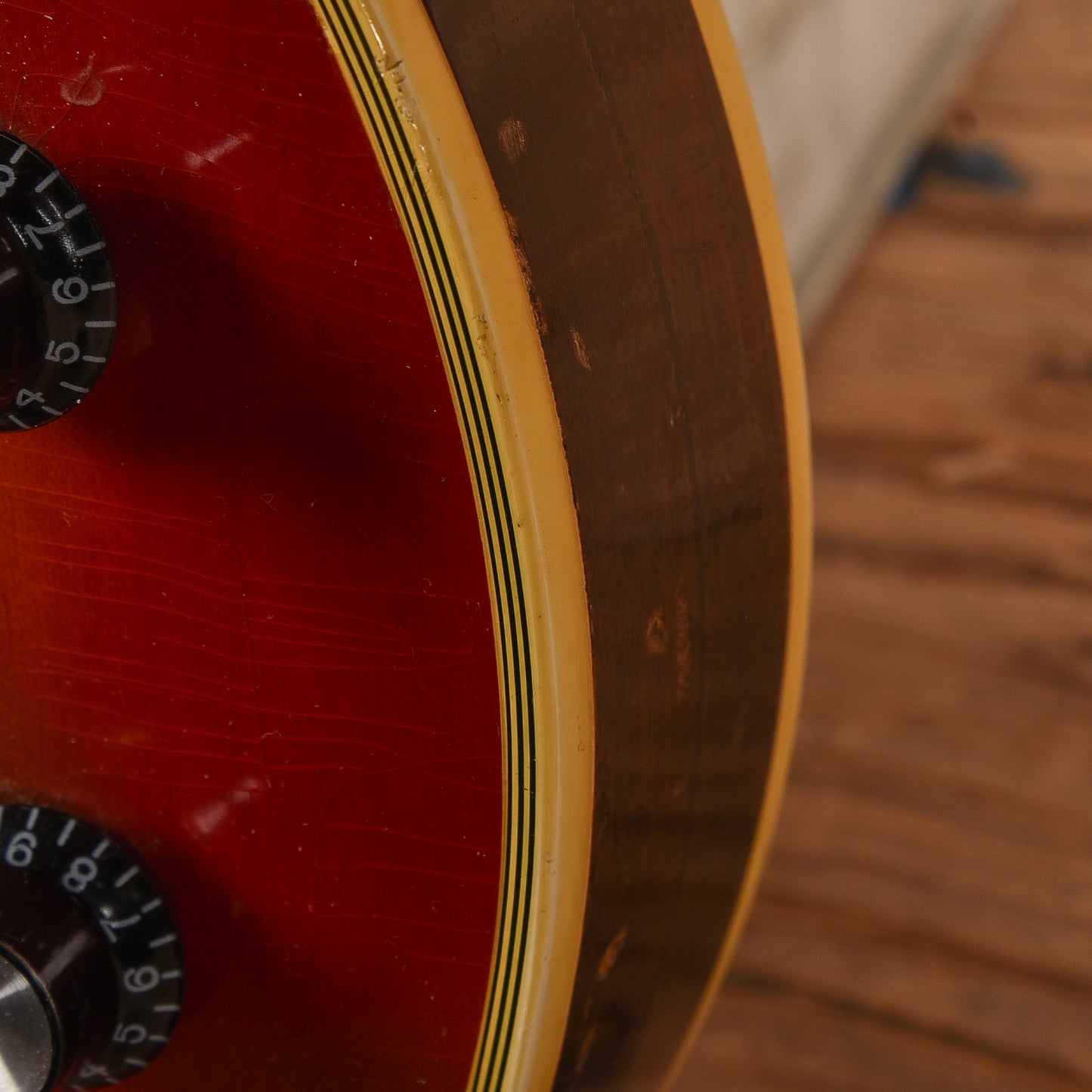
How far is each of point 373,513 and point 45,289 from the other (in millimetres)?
91

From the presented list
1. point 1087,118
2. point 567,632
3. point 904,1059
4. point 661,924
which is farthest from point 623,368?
point 1087,118

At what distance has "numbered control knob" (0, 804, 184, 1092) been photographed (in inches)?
12.1

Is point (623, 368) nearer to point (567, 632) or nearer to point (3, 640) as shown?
point (567, 632)

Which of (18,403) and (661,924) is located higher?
(18,403)

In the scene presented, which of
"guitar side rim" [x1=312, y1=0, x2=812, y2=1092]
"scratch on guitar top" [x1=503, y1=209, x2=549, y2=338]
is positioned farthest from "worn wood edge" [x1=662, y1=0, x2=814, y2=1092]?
"scratch on guitar top" [x1=503, y1=209, x2=549, y2=338]

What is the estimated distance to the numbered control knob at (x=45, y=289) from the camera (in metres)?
0.28

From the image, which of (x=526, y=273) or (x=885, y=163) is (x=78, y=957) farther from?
(x=885, y=163)

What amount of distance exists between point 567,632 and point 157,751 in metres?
0.13

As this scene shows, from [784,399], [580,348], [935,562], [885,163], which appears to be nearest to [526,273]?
[580,348]

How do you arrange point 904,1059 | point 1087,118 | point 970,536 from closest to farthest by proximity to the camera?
point 904,1059
point 970,536
point 1087,118

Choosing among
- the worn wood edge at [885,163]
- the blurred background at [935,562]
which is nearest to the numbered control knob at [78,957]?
the blurred background at [935,562]

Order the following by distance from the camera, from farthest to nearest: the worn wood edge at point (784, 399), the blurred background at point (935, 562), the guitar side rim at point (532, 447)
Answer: the blurred background at point (935, 562), the worn wood edge at point (784, 399), the guitar side rim at point (532, 447)

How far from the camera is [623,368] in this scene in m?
0.32

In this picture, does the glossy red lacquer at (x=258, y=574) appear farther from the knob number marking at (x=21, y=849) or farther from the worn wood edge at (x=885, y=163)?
the worn wood edge at (x=885, y=163)
